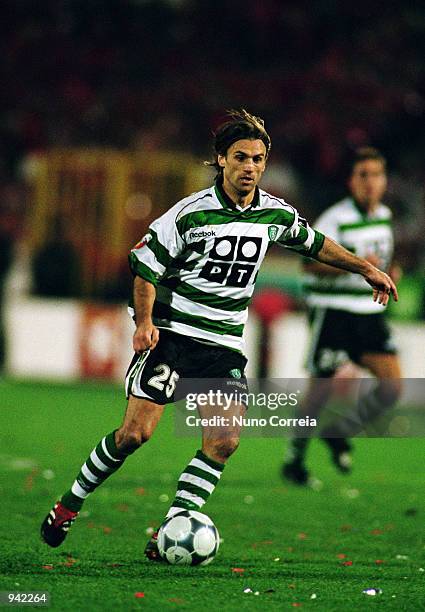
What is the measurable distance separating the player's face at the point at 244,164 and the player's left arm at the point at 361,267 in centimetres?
53

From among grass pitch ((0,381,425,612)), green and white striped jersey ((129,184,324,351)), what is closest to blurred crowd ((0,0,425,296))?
grass pitch ((0,381,425,612))

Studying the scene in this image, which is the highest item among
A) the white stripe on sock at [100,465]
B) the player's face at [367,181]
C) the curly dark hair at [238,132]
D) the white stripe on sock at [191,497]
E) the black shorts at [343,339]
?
the player's face at [367,181]

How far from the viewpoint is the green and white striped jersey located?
6707 mm

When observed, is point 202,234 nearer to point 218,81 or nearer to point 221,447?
point 221,447

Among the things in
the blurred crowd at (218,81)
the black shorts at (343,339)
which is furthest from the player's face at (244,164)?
the blurred crowd at (218,81)

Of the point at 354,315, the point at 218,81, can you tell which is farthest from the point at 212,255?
the point at 218,81

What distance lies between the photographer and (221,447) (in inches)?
267

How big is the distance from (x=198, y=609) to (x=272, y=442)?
6782 millimetres

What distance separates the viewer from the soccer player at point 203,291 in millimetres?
6715

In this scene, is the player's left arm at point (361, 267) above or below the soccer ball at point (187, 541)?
above

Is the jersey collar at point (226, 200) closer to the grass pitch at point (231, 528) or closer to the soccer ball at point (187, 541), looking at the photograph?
the soccer ball at point (187, 541)

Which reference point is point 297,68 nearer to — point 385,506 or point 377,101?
point 377,101

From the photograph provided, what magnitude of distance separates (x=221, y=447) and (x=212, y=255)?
900mm

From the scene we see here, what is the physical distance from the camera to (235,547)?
23.9 feet
